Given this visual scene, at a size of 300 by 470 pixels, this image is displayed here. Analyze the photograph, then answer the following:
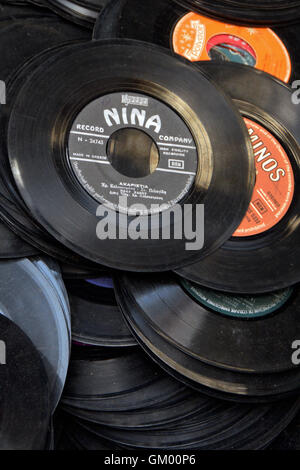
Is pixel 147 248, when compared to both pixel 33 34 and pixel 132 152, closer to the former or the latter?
pixel 132 152

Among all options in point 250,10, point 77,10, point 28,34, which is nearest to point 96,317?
point 28,34

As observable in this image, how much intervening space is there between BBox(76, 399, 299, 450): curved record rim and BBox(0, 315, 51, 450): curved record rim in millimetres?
372

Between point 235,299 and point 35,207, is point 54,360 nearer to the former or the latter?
point 35,207

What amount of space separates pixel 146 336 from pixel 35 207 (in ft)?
1.49

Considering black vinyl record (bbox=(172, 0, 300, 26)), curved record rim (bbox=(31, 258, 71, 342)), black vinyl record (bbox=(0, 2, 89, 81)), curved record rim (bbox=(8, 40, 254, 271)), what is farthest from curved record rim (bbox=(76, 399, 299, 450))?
black vinyl record (bbox=(172, 0, 300, 26))

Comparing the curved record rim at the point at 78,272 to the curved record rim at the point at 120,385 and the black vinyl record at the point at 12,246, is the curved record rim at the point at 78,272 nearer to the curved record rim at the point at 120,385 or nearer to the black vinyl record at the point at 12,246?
the black vinyl record at the point at 12,246

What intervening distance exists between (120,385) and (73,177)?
0.60 meters

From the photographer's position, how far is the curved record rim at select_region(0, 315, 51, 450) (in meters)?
1.19

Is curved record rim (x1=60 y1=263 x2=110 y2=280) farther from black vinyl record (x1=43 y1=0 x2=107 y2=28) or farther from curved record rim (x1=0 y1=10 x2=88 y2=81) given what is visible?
black vinyl record (x1=43 y1=0 x2=107 y2=28)

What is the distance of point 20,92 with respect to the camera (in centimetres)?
150

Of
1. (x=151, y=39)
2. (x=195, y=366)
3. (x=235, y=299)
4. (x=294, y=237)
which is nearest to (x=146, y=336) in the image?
(x=195, y=366)

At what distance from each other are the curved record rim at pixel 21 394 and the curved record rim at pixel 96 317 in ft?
0.90

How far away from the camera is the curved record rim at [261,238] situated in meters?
1.49

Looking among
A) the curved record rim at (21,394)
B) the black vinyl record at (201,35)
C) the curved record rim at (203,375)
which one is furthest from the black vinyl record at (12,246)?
the black vinyl record at (201,35)
